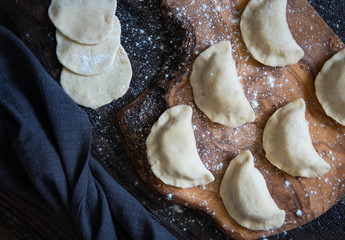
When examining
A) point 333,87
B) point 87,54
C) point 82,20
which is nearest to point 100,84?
point 87,54

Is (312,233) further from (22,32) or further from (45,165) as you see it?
(22,32)

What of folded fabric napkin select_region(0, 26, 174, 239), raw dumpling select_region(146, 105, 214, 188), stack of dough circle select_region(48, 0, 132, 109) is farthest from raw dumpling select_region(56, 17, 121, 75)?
raw dumpling select_region(146, 105, 214, 188)

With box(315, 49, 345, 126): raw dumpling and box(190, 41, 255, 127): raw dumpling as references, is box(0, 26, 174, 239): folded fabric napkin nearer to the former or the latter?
box(190, 41, 255, 127): raw dumpling

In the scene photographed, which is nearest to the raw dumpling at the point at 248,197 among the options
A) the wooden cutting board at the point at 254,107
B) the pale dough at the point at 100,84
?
the wooden cutting board at the point at 254,107

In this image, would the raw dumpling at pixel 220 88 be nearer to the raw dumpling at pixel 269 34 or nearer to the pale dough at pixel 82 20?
the raw dumpling at pixel 269 34

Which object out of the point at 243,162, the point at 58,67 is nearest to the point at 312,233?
the point at 243,162
